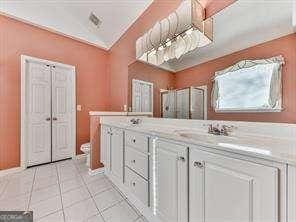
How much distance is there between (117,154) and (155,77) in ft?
3.90

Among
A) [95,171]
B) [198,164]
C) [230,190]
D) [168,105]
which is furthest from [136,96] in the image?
[230,190]

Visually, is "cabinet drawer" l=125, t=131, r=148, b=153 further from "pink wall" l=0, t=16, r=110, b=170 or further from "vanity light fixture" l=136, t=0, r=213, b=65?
"pink wall" l=0, t=16, r=110, b=170

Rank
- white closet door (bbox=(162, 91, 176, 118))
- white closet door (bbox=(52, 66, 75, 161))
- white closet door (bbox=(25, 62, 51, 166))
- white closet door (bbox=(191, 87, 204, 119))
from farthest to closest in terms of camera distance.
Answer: white closet door (bbox=(52, 66, 75, 161))
white closet door (bbox=(25, 62, 51, 166))
white closet door (bbox=(162, 91, 176, 118))
white closet door (bbox=(191, 87, 204, 119))

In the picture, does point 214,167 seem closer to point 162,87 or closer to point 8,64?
point 162,87

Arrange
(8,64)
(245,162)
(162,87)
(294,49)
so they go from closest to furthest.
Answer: (245,162), (294,49), (162,87), (8,64)

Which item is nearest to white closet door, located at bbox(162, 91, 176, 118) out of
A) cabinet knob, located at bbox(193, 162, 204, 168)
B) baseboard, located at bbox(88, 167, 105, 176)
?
cabinet knob, located at bbox(193, 162, 204, 168)

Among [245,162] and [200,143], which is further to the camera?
[200,143]

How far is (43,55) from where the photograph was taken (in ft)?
10.4

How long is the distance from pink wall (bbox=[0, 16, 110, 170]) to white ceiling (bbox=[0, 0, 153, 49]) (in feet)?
0.50

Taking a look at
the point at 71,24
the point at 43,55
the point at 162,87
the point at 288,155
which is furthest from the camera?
the point at 71,24

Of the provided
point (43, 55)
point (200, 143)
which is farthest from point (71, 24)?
point (200, 143)

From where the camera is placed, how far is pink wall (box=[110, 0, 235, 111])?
72.6 inches

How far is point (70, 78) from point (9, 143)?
1532 mm

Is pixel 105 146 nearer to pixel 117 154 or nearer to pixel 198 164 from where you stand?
pixel 117 154
